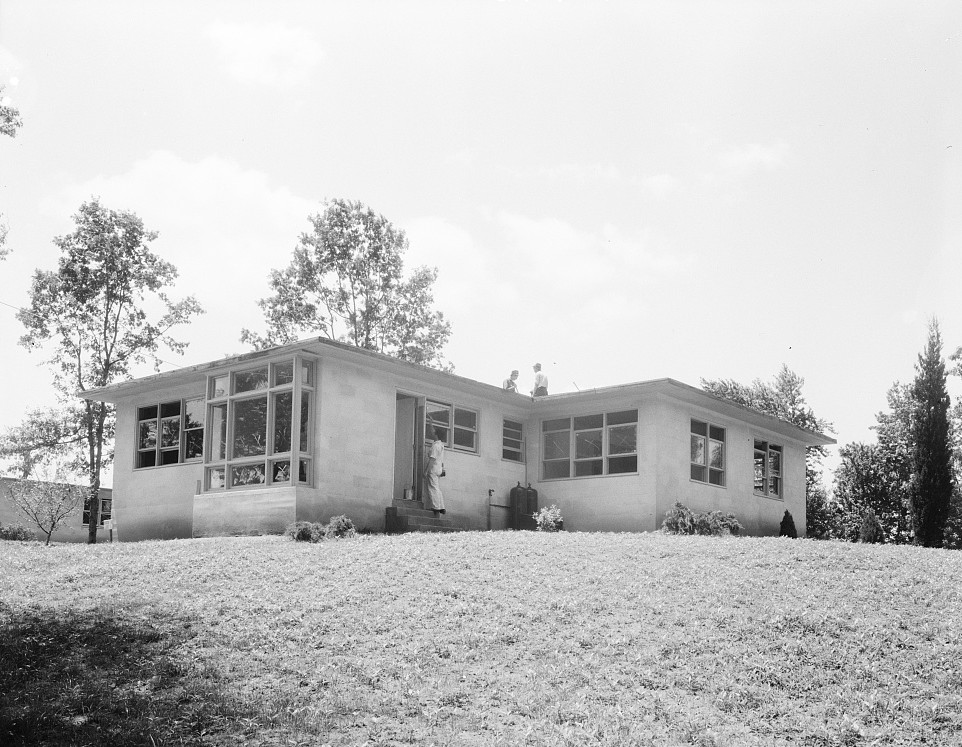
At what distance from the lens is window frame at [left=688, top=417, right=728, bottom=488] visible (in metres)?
24.4

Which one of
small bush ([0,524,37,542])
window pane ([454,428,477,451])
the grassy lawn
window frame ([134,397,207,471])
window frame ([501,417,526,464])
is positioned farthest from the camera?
small bush ([0,524,37,542])

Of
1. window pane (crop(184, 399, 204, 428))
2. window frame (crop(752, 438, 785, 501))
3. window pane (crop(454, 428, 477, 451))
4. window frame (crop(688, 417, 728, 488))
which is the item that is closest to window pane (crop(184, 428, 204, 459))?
window pane (crop(184, 399, 204, 428))

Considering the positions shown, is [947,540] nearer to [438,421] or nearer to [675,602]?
[438,421]

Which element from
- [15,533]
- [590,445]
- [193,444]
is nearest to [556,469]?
[590,445]

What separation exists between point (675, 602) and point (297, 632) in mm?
4653

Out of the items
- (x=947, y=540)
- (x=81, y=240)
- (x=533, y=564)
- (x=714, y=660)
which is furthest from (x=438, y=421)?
(x=947, y=540)

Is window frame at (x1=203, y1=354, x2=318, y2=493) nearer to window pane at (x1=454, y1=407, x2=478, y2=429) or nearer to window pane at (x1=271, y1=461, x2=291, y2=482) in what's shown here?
window pane at (x1=271, y1=461, x2=291, y2=482)

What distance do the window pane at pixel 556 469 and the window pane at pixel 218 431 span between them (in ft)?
26.3

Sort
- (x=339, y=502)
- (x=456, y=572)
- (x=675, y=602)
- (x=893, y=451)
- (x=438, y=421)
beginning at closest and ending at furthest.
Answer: (x=675, y=602)
(x=456, y=572)
(x=339, y=502)
(x=438, y=421)
(x=893, y=451)

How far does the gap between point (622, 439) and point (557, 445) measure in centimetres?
199

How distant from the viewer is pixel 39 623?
11766 mm

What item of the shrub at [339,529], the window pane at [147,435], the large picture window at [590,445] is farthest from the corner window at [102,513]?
the shrub at [339,529]

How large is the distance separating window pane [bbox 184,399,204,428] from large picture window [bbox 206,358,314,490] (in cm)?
117

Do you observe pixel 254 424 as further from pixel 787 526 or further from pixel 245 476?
pixel 787 526
